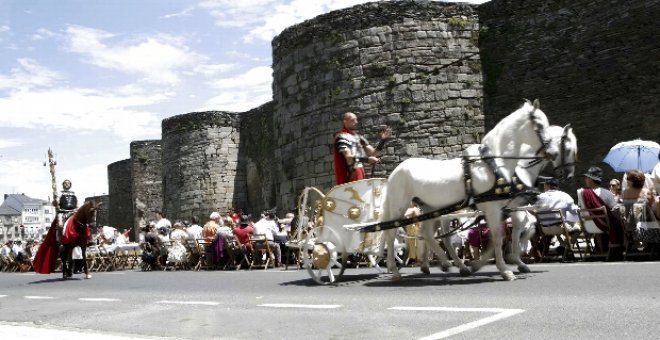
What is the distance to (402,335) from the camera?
555 cm

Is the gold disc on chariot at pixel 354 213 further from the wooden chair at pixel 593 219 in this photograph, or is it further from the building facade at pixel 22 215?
the building facade at pixel 22 215

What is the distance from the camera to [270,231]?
55.2ft

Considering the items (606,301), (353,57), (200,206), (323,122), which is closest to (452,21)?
(353,57)

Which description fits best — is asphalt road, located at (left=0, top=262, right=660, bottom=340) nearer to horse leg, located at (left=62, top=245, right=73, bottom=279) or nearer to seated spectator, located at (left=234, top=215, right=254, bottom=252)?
horse leg, located at (left=62, top=245, right=73, bottom=279)

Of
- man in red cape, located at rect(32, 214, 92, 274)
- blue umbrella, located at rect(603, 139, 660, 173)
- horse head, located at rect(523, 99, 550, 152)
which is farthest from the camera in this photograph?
man in red cape, located at rect(32, 214, 92, 274)

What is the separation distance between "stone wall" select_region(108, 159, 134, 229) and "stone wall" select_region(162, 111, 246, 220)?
15.6 metres

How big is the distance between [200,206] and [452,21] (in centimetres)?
2087

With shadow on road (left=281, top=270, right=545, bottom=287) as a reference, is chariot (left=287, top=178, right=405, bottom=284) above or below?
above

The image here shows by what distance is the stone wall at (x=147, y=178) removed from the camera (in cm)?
4659

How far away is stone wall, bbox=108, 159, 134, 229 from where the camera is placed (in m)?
52.6

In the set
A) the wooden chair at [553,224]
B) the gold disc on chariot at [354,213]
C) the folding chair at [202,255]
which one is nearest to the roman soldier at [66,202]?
the folding chair at [202,255]

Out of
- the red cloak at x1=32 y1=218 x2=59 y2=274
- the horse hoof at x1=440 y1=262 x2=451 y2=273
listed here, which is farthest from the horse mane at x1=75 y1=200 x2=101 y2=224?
the horse hoof at x1=440 y1=262 x2=451 y2=273

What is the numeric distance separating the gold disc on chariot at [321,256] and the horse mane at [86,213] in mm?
7602

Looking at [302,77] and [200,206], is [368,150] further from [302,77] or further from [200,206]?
[200,206]
